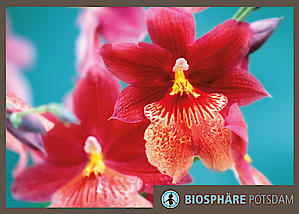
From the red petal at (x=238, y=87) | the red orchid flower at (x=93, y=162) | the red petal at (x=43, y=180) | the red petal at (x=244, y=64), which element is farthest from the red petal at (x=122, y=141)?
the red petal at (x=244, y=64)

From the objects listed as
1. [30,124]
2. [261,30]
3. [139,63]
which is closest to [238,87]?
[261,30]

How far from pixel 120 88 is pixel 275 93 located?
0.50 meters

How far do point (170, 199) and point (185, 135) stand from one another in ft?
0.90

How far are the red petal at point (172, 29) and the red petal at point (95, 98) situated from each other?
18cm

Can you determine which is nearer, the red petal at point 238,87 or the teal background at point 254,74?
the red petal at point 238,87

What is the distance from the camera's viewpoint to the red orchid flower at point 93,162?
0.87 meters

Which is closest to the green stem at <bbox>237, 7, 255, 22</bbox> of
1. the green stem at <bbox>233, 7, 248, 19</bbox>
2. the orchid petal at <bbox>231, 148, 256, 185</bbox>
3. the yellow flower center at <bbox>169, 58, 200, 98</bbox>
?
the green stem at <bbox>233, 7, 248, 19</bbox>

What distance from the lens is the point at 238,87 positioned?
0.84m

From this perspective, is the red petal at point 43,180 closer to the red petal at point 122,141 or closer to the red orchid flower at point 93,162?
the red orchid flower at point 93,162

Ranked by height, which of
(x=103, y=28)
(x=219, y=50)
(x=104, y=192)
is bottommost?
(x=104, y=192)

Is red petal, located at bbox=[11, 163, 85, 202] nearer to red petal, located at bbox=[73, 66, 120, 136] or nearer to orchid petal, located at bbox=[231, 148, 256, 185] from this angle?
red petal, located at bbox=[73, 66, 120, 136]

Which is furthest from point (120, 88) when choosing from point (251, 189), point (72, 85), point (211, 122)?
point (251, 189)

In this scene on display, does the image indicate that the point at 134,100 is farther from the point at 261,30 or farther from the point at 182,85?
the point at 261,30

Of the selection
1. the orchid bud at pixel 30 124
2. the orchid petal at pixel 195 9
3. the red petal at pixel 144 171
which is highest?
the orchid petal at pixel 195 9
